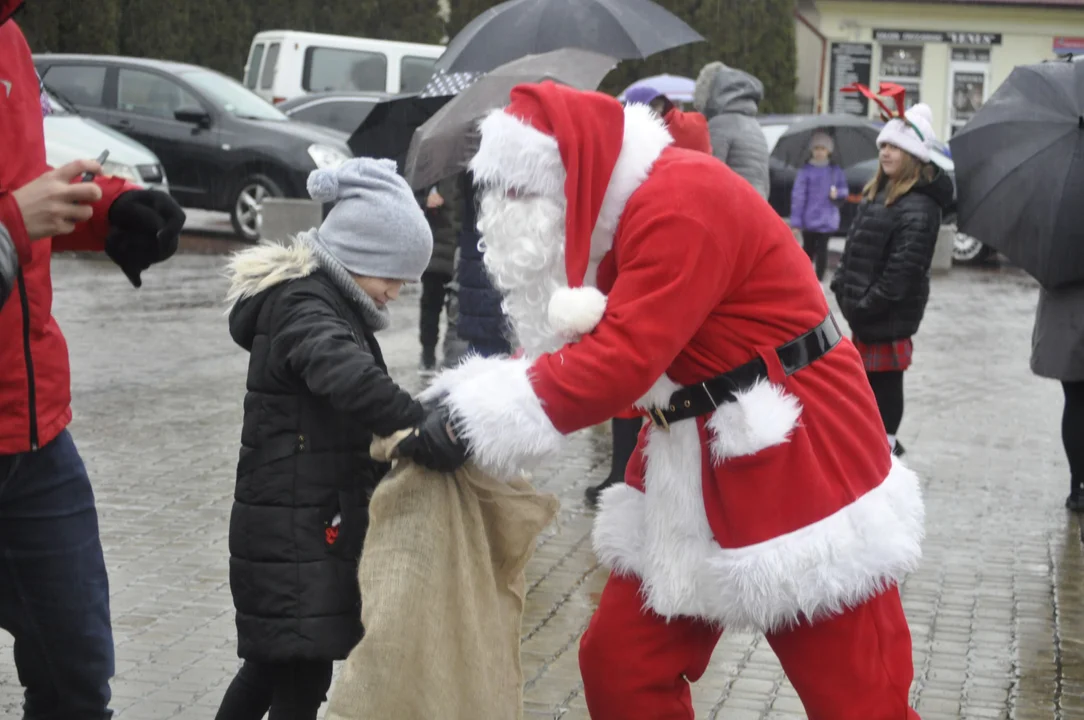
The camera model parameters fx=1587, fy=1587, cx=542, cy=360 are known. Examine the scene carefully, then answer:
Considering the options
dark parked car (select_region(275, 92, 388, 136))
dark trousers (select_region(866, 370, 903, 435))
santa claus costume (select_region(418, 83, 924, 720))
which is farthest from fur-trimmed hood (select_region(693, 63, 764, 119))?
dark parked car (select_region(275, 92, 388, 136))

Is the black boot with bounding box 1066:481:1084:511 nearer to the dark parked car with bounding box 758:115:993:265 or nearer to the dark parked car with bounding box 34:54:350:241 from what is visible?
the dark parked car with bounding box 34:54:350:241

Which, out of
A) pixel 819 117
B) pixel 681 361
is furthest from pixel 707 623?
pixel 819 117

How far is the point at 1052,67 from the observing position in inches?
273

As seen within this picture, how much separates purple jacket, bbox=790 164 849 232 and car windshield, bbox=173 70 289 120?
574 cm

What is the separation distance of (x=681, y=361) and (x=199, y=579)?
2.98m

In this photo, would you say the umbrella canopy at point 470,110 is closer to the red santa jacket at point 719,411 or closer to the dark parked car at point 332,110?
the red santa jacket at point 719,411

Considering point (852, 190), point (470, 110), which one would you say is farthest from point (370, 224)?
point (852, 190)

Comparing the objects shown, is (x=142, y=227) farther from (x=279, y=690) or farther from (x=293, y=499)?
(x=279, y=690)

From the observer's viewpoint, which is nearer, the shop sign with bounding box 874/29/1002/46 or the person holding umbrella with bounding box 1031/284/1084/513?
the person holding umbrella with bounding box 1031/284/1084/513

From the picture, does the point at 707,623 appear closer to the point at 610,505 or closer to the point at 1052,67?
the point at 610,505

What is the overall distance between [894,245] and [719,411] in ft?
14.9

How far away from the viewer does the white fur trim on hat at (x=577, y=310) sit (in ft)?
10.3

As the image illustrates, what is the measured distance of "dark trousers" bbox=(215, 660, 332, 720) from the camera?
11.9 ft

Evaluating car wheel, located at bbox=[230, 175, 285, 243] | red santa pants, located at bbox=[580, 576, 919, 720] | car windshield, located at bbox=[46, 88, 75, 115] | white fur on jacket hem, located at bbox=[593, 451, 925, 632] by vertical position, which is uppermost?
car windshield, located at bbox=[46, 88, 75, 115]
